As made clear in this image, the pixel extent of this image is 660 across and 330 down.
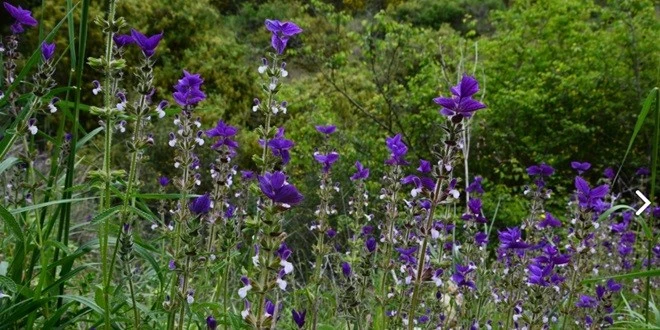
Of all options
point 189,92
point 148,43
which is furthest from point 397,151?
point 148,43

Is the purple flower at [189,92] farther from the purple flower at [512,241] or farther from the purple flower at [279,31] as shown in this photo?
the purple flower at [512,241]

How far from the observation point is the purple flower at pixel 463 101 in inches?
64.4

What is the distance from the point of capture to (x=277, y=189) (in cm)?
131

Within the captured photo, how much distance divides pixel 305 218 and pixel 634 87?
5.90 meters

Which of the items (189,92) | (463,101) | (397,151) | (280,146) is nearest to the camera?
(463,101)

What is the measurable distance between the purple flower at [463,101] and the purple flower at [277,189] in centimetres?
49

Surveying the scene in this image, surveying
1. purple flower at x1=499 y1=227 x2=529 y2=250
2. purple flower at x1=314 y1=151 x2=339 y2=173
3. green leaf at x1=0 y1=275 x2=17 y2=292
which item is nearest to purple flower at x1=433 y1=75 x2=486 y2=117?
purple flower at x1=314 y1=151 x2=339 y2=173

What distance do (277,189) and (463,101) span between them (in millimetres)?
601

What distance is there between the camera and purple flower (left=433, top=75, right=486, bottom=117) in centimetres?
164

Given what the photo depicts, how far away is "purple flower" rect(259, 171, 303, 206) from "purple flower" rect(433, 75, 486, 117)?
49cm

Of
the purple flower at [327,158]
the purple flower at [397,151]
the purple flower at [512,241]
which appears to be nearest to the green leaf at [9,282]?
the purple flower at [327,158]

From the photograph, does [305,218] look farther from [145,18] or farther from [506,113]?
[145,18]

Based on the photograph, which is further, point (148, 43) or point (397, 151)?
point (397, 151)

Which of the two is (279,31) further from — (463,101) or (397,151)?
(397,151)
